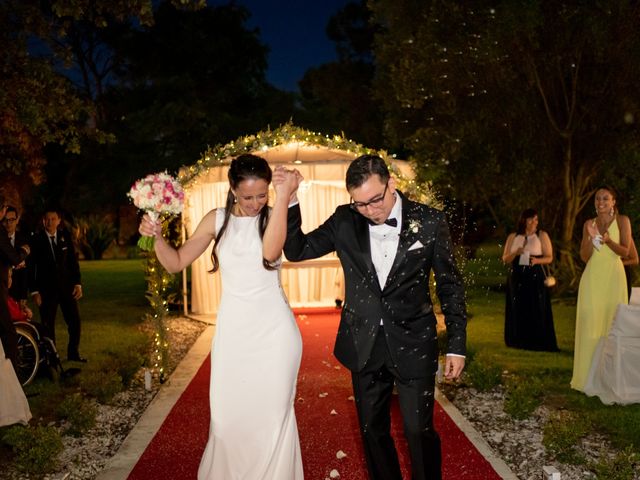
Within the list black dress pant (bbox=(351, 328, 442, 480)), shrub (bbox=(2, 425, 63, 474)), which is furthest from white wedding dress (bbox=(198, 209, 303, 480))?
shrub (bbox=(2, 425, 63, 474))

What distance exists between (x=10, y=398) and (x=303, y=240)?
368cm

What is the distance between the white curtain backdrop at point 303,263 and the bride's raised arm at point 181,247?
9050 mm

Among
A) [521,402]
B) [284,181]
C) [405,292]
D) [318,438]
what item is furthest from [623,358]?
[284,181]

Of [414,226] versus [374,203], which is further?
[414,226]

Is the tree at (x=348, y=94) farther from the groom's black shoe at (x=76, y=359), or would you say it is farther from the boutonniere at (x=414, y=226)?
the boutonniere at (x=414, y=226)

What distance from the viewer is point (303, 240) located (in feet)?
13.7

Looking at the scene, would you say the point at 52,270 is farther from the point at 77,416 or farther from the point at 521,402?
the point at 521,402

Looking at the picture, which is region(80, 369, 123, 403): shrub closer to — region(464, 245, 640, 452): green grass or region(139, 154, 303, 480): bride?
region(139, 154, 303, 480): bride

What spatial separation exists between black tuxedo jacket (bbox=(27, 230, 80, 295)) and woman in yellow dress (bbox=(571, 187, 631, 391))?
5.85 meters

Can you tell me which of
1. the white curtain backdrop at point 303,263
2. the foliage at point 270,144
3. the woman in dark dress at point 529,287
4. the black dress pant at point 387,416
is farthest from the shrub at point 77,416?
the white curtain backdrop at point 303,263

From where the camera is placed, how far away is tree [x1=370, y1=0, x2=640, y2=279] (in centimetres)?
1516

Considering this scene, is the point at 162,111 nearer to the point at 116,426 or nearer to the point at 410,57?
the point at 410,57

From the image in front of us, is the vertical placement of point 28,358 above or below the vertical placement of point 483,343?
above

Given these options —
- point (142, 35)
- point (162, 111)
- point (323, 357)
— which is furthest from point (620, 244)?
point (142, 35)
